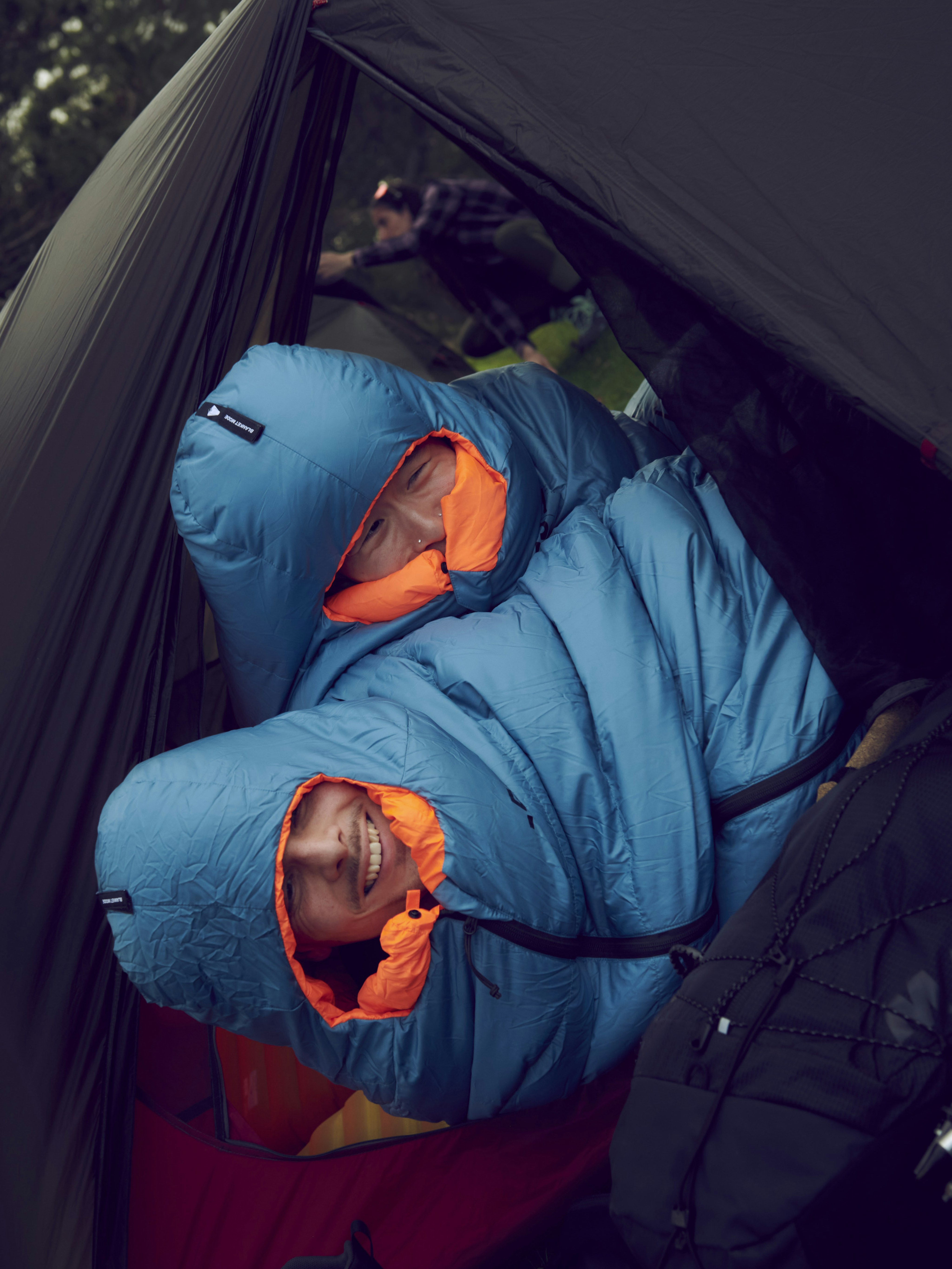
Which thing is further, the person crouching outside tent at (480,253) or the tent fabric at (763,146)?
the person crouching outside tent at (480,253)

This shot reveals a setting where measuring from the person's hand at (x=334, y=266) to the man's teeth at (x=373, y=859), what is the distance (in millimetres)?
1937

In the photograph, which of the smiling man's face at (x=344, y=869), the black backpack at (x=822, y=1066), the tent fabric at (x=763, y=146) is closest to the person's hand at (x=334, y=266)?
the tent fabric at (x=763, y=146)

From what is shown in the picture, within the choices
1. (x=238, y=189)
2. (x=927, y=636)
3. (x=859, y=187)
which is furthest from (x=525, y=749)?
(x=238, y=189)

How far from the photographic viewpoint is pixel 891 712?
933 millimetres

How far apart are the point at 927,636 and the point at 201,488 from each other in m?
0.83

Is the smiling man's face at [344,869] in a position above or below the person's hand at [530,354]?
below

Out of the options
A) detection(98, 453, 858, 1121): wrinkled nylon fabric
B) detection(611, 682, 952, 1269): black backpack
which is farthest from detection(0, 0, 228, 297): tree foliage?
detection(611, 682, 952, 1269): black backpack

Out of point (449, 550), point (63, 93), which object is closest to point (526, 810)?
point (449, 550)

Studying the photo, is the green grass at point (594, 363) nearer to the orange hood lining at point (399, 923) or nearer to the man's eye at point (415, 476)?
the man's eye at point (415, 476)

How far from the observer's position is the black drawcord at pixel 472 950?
91 cm

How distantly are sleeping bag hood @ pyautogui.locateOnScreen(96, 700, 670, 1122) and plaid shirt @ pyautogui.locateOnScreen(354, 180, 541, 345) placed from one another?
197cm

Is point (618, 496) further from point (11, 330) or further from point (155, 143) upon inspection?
point (11, 330)

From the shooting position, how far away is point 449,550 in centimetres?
116

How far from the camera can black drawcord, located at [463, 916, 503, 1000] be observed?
912 mm
